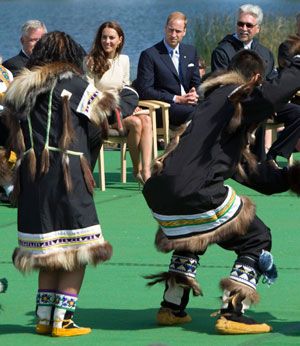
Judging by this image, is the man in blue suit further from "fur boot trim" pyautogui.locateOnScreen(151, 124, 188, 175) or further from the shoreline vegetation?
the shoreline vegetation

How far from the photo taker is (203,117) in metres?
6.65

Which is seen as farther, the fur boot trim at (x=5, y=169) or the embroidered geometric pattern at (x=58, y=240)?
the fur boot trim at (x=5, y=169)

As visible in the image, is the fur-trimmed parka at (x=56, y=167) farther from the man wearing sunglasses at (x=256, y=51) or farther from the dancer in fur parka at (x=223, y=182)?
the man wearing sunglasses at (x=256, y=51)

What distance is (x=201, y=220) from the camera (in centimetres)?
663

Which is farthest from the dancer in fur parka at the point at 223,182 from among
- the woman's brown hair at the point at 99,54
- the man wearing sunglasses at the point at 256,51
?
the woman's brown hair at the point at 99,54

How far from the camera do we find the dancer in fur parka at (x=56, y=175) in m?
6.67

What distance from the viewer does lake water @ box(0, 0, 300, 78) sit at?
117 feet

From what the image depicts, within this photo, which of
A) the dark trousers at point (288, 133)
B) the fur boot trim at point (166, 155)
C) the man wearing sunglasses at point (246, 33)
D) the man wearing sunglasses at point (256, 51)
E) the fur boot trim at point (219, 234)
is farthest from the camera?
the man wearing sunglasses at point (246, 33)

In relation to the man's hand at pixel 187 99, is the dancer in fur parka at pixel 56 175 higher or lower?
higher

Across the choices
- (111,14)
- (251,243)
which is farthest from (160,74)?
(111,14)

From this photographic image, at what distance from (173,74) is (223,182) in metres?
6.53

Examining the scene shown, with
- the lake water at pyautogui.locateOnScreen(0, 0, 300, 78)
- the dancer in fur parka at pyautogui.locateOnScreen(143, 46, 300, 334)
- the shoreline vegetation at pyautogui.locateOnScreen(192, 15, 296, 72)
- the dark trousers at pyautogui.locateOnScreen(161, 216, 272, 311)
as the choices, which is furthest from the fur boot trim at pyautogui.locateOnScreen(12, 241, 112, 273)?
the lake water at pyautogui.locateOnScreen(0, 0, 300, 78)

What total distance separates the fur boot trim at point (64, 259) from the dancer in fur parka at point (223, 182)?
374 mm

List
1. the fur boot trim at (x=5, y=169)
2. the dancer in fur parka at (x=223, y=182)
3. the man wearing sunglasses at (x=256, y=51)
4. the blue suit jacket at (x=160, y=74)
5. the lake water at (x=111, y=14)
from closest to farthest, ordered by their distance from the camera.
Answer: the dancer in fur parka at (x=223, y=182)
the fur boot trim at (x=5, y=169)
the man wearing sunglasses at (x=256, y=51)
the blue suit jacket at (x=160, y=74)
the lake water at (x=111, y=14)
